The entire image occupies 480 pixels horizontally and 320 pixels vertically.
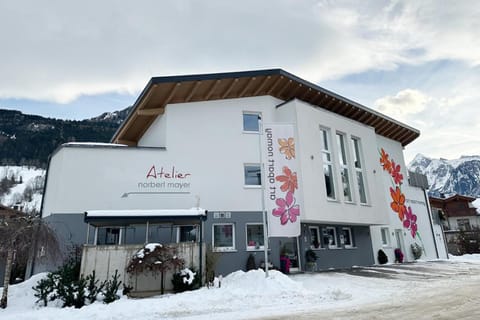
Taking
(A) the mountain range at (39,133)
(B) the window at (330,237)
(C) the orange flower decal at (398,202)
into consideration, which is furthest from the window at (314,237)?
(A) the mountain range at (39,133)

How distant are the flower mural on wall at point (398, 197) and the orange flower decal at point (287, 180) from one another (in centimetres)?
1191

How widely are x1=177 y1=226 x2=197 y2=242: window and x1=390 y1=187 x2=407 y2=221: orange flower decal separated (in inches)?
577

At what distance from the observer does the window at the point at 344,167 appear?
734 inches

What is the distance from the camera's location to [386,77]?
1570cm

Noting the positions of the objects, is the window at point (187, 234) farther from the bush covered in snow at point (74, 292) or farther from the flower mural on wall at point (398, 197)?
the flower mural on wall at point (398, 197)

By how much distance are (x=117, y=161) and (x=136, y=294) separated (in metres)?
6.33

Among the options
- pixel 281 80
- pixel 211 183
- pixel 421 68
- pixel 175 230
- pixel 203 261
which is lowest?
pixel 203 261

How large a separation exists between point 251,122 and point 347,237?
28.9 ft

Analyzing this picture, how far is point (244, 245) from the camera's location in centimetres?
1549

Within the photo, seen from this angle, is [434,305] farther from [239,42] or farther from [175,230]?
[239,42]

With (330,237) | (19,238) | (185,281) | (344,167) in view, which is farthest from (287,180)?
(19,238)

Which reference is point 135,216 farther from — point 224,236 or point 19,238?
point 224,236

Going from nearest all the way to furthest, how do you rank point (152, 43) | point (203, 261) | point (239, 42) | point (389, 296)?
1. point (389, 296)
2. point (203, 261)
3. point (152, 43)
4. point (239, 42)

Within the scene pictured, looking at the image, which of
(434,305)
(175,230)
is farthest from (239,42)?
(434,305)
